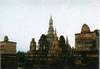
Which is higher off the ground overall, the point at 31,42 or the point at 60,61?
the point at 31,42

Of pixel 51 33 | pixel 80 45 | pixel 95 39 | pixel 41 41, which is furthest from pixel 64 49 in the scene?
pixel 51 33

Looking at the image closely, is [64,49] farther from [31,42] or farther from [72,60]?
[72,60]

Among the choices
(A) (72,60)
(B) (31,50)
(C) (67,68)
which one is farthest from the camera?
(B) (31,50)

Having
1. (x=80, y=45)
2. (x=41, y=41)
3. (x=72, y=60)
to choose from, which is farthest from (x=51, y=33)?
(x=72, y=60)

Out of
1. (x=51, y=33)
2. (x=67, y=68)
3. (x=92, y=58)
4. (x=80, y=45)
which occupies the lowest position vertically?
(x=67, y=68)

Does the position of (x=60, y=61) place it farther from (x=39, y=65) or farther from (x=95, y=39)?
(x=95, y=39)

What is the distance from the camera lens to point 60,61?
33281 millimetres

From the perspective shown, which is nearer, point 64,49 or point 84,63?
point 84,63

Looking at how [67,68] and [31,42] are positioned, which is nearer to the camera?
[67,68]

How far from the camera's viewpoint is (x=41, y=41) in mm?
52219

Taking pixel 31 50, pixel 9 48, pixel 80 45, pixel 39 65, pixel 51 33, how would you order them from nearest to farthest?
pixel 39 65 → pixel 80 45 → pixel 31 50 → pixel 9 48 → pixel 51 33

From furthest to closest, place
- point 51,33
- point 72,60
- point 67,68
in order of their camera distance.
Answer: point 51,33, point 72,60, point 67,68

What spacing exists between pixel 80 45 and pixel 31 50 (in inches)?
766

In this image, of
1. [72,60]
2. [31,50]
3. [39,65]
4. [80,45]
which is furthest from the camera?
[31,50]
